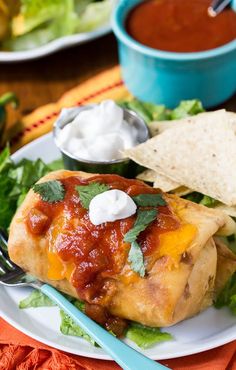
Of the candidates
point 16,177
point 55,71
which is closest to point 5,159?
point 16,177

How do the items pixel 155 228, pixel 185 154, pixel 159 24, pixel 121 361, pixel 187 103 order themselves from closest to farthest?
pixel 121 361 < pixel 155 228 < pixel 185 154 < pixel 187 103 < pixel 159 24

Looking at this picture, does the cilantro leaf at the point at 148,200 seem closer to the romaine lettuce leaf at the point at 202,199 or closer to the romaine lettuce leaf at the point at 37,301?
the romaine lettuce leaf at the point at 202,199

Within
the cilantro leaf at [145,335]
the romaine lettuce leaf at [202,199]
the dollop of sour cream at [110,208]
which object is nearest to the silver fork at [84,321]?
the cilantro leaf at [145,335]

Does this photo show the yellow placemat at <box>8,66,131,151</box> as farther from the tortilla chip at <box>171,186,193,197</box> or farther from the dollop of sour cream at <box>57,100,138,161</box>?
the tortilla chip at <box>171,186,193,197</box>

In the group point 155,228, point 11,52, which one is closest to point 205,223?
point 155,228

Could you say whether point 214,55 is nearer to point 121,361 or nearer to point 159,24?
point 159,24

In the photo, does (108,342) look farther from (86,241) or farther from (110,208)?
(110,208)

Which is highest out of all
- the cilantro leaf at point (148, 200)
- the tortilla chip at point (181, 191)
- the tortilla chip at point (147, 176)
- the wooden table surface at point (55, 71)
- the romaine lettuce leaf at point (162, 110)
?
the cilantro leaf at point (148, 200)
